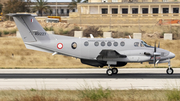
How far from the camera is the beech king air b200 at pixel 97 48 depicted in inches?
898

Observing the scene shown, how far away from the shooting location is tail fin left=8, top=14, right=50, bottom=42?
23656 mm

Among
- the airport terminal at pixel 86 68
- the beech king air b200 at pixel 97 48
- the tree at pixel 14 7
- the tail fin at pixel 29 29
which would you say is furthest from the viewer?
the tree at pixel 14 7

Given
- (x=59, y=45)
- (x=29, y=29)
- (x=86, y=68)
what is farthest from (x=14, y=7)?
(x=59, y=45)

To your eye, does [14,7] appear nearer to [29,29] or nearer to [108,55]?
[29,29]

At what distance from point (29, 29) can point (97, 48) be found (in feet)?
19.1

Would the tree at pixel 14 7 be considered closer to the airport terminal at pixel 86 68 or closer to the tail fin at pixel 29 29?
the airport terminal at pixel 86 68

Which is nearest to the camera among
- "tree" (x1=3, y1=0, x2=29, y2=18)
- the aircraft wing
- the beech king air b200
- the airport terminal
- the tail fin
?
the airport terminal

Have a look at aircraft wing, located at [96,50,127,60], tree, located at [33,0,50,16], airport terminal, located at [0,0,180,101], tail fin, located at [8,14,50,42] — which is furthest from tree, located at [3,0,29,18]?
aircraft wing, located at [96,50,127,60]

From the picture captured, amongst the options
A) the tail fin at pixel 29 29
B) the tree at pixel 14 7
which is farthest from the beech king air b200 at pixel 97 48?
the tree at pixel 14 7

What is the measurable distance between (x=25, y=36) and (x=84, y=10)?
61291 millimetres

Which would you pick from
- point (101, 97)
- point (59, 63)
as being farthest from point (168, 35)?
point (101, 97)

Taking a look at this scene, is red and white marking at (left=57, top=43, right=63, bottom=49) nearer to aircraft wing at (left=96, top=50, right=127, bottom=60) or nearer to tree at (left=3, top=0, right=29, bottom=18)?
aircraft wing at (left=96, top=50, right=127, bottom=60)

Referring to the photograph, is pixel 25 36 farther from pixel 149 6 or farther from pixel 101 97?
pixel 149 6

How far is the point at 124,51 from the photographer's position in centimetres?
2317
